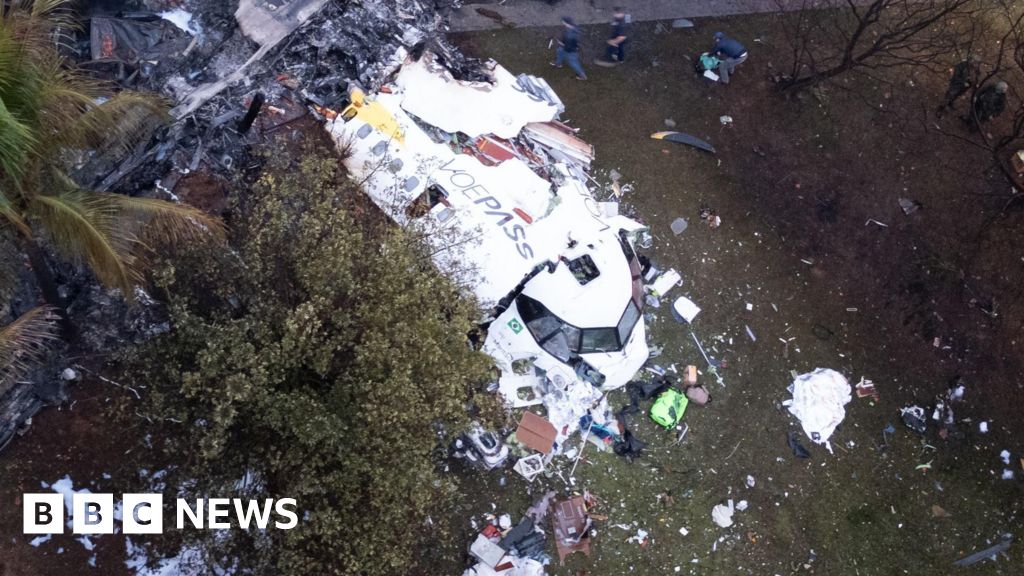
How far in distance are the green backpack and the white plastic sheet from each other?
1946 mm

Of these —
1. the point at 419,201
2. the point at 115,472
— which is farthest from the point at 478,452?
the point at 115,472

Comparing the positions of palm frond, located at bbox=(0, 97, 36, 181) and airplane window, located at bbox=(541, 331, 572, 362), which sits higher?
palm frond, located at bbox=(0, 97, 36, 181)

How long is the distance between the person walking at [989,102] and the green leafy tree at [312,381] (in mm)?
11962

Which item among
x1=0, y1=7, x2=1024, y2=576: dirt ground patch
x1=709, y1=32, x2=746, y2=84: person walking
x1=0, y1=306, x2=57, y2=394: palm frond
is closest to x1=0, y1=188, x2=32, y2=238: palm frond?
x1=0, y1=306, x2=57, y2=394: palm frond

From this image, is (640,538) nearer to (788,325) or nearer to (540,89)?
(788,325)

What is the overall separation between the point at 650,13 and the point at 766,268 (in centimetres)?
540

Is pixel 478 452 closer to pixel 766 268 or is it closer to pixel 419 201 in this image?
pixel 419 201

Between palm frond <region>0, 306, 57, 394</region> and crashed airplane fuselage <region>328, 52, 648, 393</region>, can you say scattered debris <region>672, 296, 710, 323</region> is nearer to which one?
crashed airplane fuselage <region>328, 52, 648, 393</region>

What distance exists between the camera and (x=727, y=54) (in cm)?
1404

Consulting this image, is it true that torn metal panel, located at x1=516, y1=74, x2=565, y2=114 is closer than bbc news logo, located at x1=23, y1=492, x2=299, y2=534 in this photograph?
No

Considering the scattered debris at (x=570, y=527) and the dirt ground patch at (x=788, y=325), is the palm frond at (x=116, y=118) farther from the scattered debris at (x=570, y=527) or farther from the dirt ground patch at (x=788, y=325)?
the scattered debris at (x=570, y=527)

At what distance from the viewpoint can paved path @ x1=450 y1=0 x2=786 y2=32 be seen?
1377cm

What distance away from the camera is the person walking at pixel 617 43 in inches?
542

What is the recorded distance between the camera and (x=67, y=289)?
1033cm
